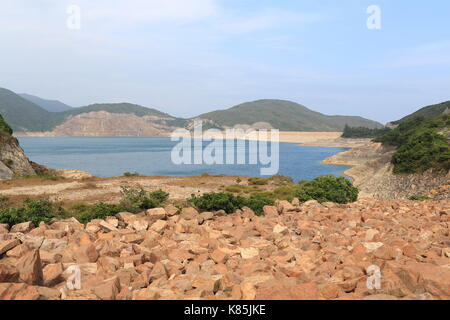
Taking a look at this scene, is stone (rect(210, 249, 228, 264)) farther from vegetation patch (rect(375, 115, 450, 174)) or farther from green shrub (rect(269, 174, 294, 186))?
vegetation patch (rect(375, 115, 450, 174))

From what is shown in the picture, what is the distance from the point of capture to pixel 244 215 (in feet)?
45.8

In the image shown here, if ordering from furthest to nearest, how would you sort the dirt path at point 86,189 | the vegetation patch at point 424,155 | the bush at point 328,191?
the vegetation patch at point 424,155 < the dirt path at point 86,189 < the bush at point 328,191

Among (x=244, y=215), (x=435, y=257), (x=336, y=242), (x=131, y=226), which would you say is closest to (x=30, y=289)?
(x=131, y=226)

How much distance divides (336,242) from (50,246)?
746cm

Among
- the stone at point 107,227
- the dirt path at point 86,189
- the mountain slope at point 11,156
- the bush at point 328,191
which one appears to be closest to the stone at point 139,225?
the stone at point 107,227

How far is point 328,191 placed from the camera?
22.5 metres

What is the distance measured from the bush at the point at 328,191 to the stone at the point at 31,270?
16066 mm

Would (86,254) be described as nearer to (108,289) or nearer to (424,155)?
(108,289)

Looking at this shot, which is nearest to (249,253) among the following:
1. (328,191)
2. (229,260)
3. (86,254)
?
(229,260)

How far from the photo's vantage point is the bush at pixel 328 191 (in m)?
21.3

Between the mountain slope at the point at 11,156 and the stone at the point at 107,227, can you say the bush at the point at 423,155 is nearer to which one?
the stone at the point at 107,227
